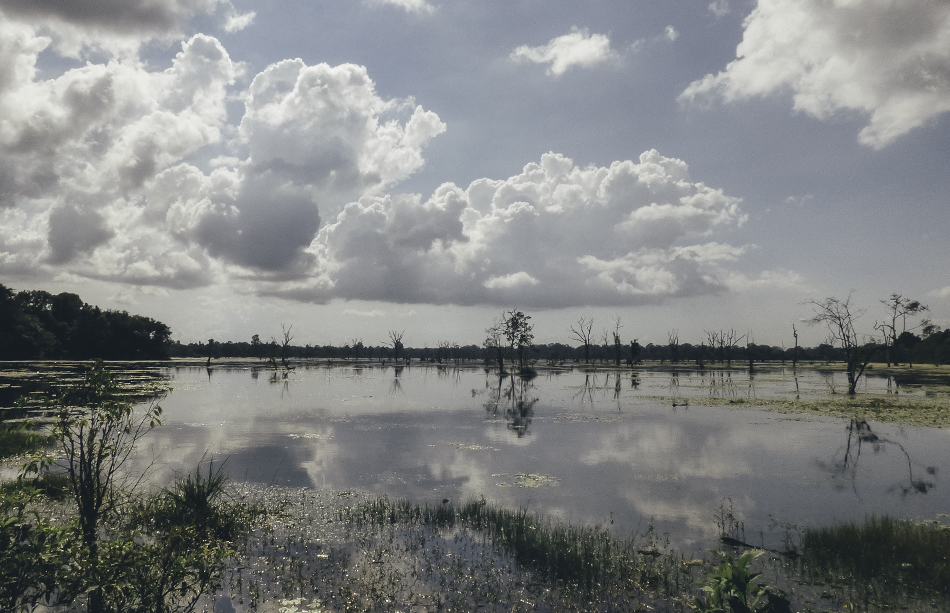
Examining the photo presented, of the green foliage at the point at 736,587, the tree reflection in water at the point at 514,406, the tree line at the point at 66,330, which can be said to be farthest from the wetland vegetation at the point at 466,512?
the tree line at the point at 66,330

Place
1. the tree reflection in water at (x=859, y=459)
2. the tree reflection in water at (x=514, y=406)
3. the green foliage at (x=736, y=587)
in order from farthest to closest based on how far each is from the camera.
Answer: the tree reflection in water at (x=514, y=406)
the tree reflection in water at (x=859, y=459)
the green foliage at (x=736, y=587)

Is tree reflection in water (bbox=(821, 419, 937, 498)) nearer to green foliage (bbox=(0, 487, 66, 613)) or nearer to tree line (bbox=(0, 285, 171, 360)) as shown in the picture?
green foliage (bbox=(0, 487, 66, 613))

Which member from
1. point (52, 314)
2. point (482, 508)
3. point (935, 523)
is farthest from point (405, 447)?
point (52, 314)

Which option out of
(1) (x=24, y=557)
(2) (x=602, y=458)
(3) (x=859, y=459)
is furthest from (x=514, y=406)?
(1) (x=24, y=557)

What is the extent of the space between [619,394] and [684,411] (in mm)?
14079

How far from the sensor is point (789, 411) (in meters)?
38.7

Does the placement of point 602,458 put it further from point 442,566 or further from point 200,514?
point 200,514

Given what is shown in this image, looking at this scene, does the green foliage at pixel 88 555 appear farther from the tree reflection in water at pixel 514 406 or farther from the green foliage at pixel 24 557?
the tree reflection in water at pixel 514 406

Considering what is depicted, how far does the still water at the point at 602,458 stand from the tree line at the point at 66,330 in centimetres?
9611

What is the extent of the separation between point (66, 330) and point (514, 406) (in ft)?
417

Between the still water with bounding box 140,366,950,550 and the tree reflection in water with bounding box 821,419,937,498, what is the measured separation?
0.28ft

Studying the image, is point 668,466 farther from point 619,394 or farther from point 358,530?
point 619,394

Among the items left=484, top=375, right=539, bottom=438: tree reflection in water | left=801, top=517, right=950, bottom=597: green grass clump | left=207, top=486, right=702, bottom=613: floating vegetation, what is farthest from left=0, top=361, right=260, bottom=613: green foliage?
left=484, top=375, right=539, bottom=438: tree reflection in water

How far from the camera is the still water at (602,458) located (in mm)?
15789
